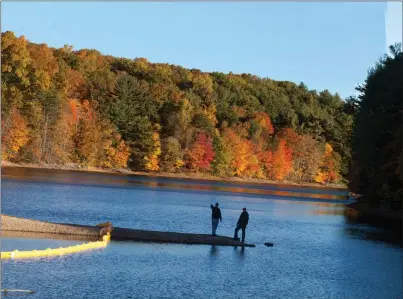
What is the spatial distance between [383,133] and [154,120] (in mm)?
72217

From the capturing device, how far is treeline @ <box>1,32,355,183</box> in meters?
107

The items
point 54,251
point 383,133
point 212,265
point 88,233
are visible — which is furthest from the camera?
point 383,133

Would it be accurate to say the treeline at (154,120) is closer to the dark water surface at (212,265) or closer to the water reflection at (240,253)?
the dark water surface at (212,265)

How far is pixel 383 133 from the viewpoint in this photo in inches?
2292

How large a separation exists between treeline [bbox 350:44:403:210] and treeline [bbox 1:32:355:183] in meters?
21.7

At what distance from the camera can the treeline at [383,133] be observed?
54656 millimetres

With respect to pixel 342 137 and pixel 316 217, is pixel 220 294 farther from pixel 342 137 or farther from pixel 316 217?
pixel 342 137

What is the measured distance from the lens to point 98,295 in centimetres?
1756

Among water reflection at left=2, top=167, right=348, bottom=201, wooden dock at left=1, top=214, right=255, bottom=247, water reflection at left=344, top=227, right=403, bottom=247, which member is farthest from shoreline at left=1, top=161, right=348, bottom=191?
wooden dock at left=1, top=214, right=255, bottom=247

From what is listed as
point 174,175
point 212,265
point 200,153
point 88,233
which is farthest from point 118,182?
point 212,265

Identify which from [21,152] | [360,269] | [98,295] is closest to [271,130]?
[21,152]

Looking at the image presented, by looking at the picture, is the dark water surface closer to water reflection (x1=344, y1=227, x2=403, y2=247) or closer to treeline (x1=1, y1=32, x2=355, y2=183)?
water reflection (x1=344, y1=227, x2=403, y2=247)

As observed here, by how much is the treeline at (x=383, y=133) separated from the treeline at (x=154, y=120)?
71.3 ft

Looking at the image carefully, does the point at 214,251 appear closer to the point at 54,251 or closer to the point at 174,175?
the point at 54,251
